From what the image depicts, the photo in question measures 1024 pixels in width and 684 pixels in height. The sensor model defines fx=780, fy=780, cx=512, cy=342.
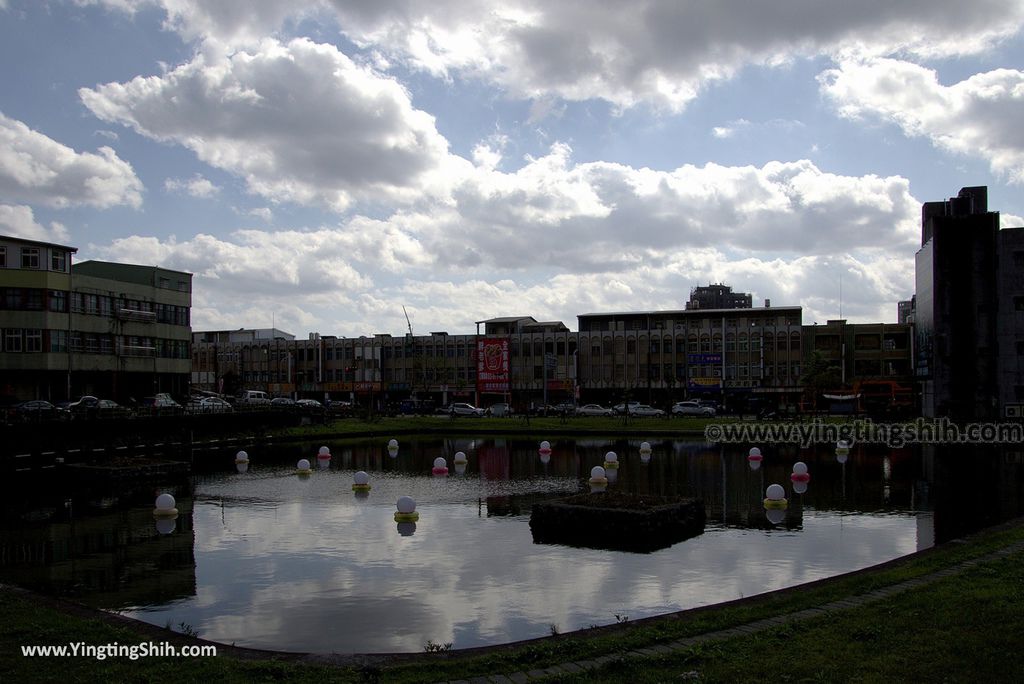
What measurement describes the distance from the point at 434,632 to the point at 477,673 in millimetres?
3992

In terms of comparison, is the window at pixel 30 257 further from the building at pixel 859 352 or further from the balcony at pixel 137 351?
the building at pixel 859 352

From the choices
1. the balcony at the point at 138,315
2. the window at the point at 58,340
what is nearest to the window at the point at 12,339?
the window at the point at 58,340

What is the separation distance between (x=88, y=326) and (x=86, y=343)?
1.69 metres

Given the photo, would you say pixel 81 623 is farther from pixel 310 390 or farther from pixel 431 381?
pixel 310 390

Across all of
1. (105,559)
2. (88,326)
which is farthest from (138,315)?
(105,559)

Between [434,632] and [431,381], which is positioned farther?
[431,381]

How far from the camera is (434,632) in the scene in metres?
14.0

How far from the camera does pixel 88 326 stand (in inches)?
3034

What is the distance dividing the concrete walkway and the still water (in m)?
Result: 3.03

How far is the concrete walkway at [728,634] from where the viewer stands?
10.0 m

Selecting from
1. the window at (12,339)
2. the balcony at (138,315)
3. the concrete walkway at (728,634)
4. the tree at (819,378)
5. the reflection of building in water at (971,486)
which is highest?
the balcony at (138,315)

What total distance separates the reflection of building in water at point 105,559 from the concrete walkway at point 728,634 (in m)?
9.87

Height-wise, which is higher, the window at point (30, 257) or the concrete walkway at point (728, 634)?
the window at point (30, 257)

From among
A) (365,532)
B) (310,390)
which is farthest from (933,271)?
(310,390)
